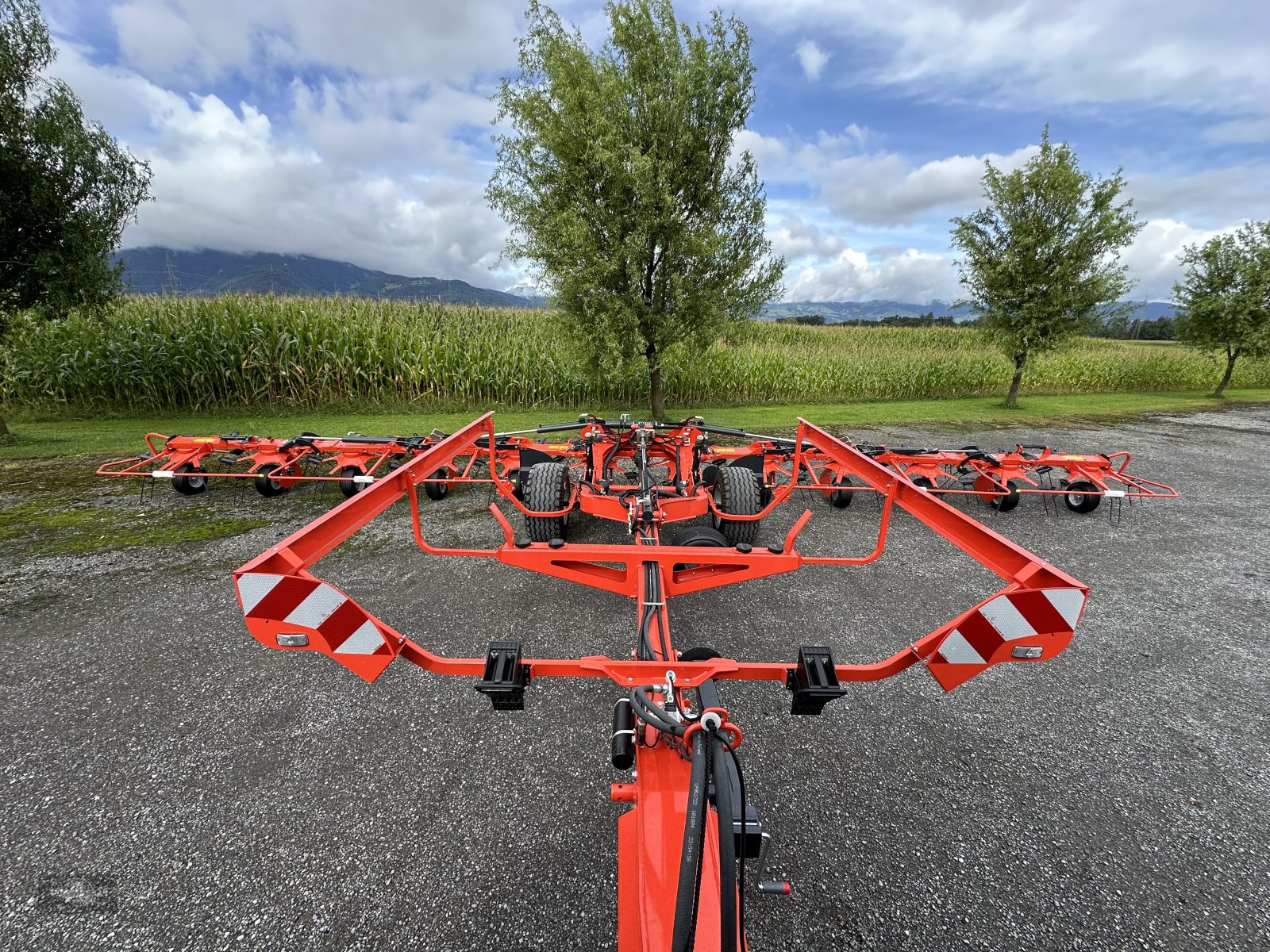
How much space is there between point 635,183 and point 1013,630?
9.02 metres

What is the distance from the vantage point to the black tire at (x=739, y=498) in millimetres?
4227

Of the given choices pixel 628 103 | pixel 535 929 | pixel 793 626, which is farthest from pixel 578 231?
pixel 535 929

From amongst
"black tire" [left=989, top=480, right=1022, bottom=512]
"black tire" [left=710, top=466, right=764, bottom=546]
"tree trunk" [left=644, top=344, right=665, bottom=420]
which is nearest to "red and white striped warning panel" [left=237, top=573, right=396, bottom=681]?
"black tire" [left=710, top=466, right=764, bottom=546]

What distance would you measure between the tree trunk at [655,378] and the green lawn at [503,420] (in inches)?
22.3

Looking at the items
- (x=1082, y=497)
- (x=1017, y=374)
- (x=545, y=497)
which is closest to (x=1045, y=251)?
(x=1017, y=374)

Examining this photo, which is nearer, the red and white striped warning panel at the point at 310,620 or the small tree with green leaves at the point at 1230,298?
the red and white striped warning panel at the point at 310,620

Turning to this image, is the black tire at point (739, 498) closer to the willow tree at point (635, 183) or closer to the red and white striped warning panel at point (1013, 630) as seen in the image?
the red and white striped warning panel at point (1013, 630)

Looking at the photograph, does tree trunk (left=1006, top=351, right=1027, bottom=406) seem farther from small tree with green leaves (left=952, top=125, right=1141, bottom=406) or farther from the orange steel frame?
the orange steel frame

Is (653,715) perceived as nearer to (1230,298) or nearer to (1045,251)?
(1045,251)

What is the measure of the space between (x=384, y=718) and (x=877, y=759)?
250 cm

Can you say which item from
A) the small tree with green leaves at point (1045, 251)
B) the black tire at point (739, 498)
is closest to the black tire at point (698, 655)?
the black tire at point (739, 498)

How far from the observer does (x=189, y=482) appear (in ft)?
20.3

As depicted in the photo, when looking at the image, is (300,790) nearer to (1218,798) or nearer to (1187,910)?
(1187,910)

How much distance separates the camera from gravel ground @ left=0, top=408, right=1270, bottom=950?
1.82 metres
